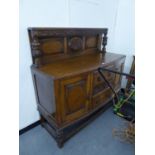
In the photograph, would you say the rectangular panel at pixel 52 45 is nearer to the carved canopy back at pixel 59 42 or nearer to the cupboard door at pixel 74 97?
the carved canopy back at pixel 59 42

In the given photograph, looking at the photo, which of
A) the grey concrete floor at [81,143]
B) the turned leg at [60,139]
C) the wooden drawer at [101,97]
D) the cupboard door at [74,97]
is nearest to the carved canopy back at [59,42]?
the cupboard door at [74,97]

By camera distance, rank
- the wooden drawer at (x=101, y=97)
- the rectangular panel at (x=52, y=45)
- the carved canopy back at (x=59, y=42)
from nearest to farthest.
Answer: the carved canopy back at (x=59, y=42) → the rectangular panel at (x=52, y=45) → the wooden drawer at (x=101, y=97)

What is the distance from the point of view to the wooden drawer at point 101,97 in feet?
5.93

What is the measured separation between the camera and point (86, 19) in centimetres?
210

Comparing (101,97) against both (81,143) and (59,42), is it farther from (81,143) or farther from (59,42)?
(59,42)

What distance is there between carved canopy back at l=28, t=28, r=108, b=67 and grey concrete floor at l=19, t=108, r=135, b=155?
0.95m

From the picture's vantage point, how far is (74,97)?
1520mm

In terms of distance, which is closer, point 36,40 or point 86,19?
point 36,40

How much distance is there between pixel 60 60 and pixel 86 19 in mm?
808

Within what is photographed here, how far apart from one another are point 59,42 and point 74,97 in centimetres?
72

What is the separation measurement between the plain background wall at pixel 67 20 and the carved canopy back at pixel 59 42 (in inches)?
5.5
